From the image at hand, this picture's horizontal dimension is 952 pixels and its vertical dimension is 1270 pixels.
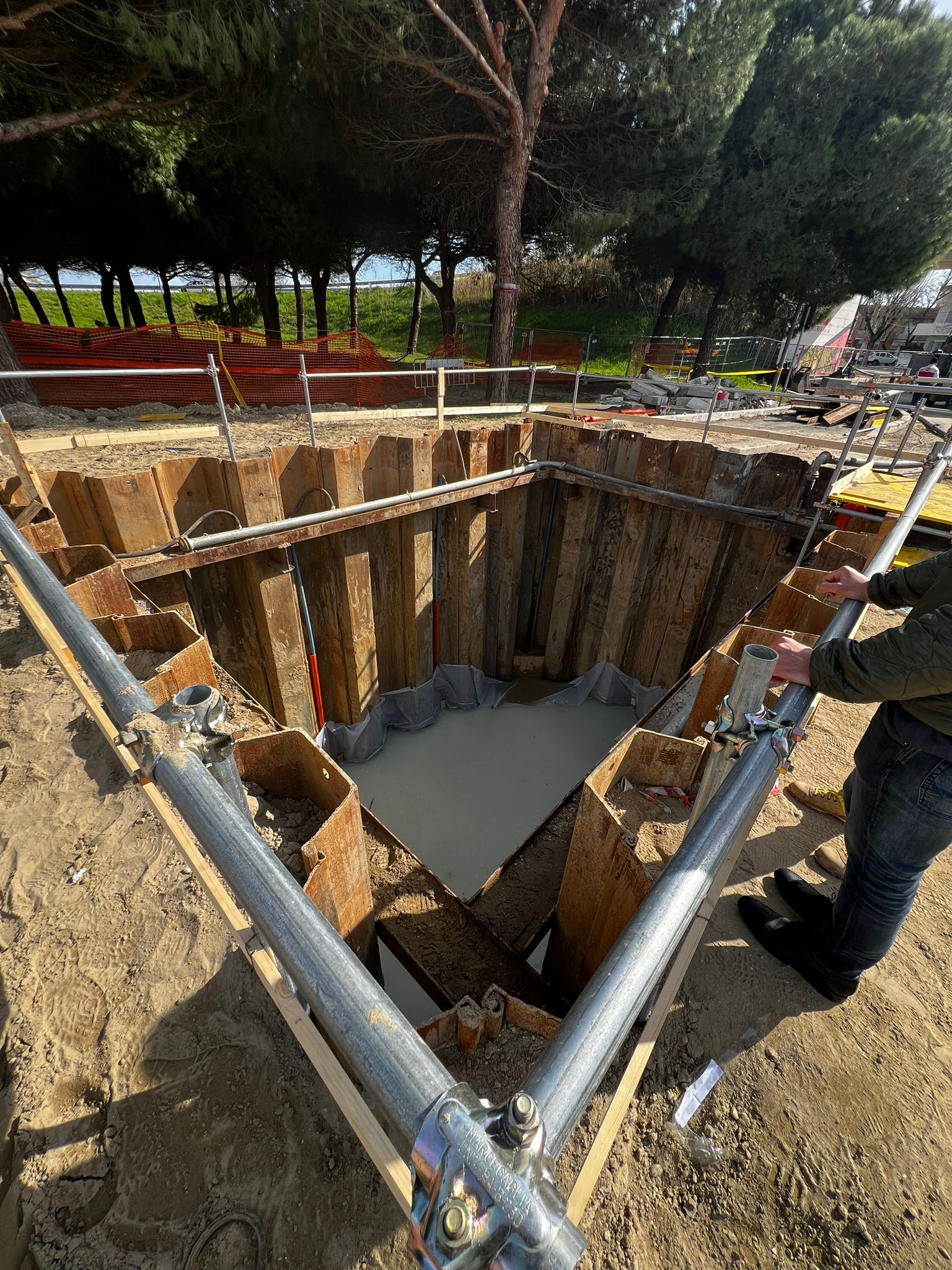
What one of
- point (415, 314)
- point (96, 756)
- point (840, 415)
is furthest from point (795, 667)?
point (415, 314)

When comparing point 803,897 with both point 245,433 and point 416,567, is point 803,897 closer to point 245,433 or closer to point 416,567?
point 416,567

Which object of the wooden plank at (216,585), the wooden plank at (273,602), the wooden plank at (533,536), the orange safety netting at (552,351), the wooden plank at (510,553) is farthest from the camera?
the orange safety netting at (552,351)

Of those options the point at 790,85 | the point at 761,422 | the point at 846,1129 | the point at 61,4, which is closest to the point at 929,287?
the point at 790,85

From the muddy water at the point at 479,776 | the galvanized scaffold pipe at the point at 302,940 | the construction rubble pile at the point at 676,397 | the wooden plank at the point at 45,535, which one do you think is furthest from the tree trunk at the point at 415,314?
the galvanized scaffold pipe at the point at 302,940

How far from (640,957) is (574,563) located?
24.4ft

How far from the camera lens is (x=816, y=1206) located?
177cm

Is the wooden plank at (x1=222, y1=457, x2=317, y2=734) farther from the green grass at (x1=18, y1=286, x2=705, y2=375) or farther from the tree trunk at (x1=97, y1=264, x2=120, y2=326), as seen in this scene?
the tree trunk at (x1=97, y1=264, x2=120, y2=326)

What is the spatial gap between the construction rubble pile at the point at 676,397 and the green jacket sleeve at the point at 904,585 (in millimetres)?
13264

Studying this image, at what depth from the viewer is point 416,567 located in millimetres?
7016

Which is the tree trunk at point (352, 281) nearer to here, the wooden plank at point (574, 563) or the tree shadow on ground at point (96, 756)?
the wooden plank at point (574, 563)

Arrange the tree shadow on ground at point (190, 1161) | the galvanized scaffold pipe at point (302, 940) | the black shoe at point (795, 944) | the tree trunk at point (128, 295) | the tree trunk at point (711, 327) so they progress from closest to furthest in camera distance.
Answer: the galvanized scaffold pipe at point (302, 940), the tree shadow on ground at point (190, 1161), the black shoe at point (795, 944), the tree trunk at point (128, 295), the tree trunk at point (711, 327)

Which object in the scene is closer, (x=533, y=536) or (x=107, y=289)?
(x=533, y=536)

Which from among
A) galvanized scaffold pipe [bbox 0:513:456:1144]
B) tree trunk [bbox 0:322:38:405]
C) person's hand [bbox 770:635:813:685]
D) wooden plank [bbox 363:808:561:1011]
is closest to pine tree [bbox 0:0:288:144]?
tree trunk [bbox 0:322:38:405]

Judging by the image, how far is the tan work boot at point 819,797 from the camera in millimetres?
3227
